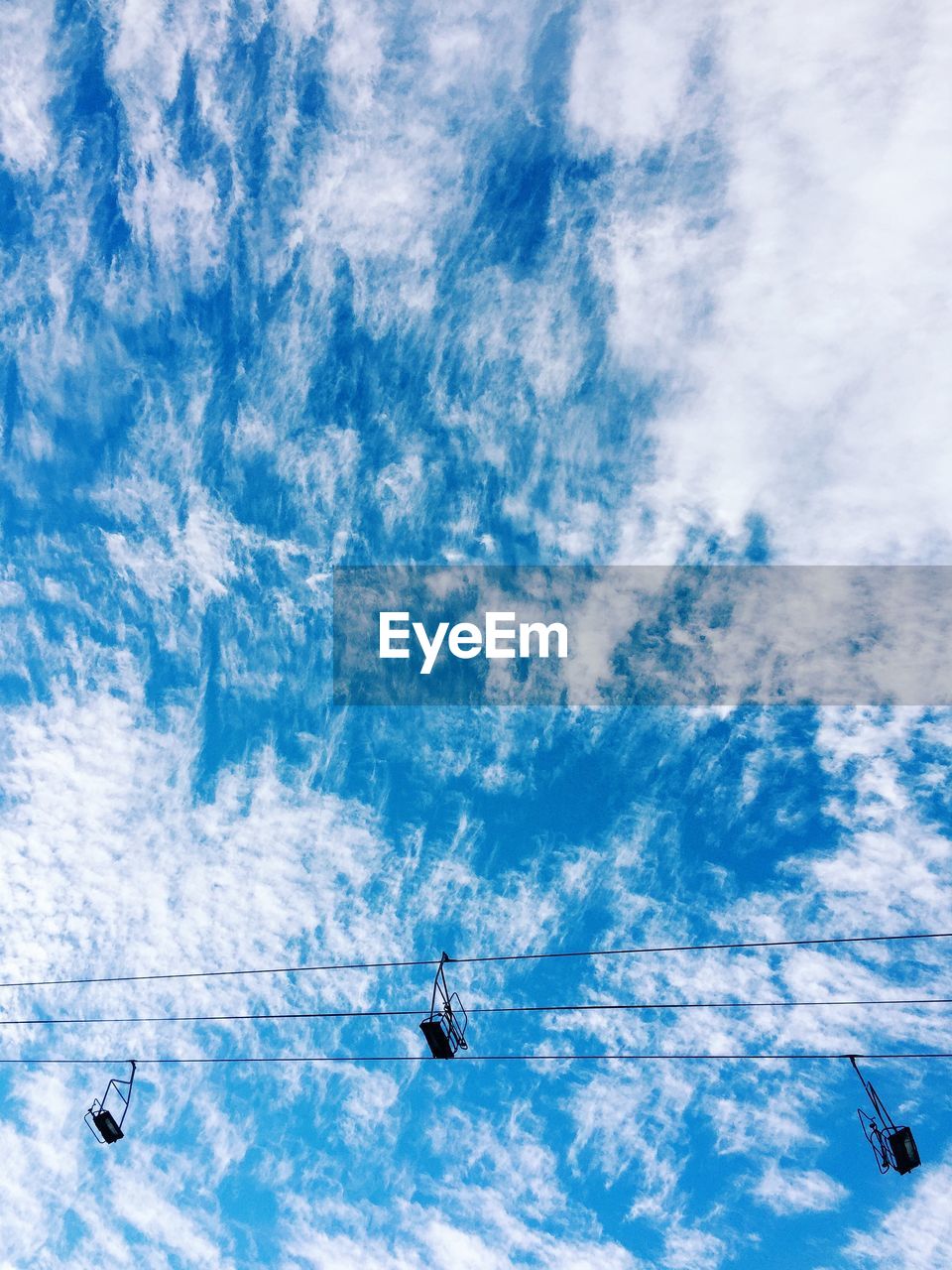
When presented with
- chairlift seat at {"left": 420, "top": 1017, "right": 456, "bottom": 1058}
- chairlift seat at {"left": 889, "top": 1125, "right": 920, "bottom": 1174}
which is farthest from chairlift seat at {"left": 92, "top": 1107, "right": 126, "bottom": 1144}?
chairlift seat at {"left": 889, "top": 1125, "right": 920, "bottom": 1174}

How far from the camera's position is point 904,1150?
1864 cm

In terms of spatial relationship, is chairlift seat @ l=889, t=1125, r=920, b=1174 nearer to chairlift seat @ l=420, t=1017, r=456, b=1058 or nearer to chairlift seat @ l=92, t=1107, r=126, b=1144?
chairlift seat @ l=420, t=1017, r=456, b=1058

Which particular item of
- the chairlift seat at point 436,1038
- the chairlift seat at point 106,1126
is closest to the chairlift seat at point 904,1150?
the chairlift seat at point 436,1038

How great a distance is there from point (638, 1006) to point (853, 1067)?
575 cm

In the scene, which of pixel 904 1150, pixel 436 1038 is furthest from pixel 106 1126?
pixel 904 1150

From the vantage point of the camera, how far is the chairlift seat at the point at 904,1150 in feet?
61.0

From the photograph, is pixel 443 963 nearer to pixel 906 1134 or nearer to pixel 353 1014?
pixel 353 1014

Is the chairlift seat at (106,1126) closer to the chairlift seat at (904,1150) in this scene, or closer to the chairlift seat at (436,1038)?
the chairlift seat at (436,1038)

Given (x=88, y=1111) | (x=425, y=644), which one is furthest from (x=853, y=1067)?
(x=88, y=1111)

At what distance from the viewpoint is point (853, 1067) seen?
18062 mm

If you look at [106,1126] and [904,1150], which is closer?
[904,1150]

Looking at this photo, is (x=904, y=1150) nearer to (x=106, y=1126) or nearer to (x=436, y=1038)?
(x=436, y=1038)

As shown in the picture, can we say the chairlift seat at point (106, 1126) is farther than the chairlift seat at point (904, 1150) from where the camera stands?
Yes

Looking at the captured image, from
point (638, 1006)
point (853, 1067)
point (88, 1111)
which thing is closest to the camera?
point (638, 1006)
